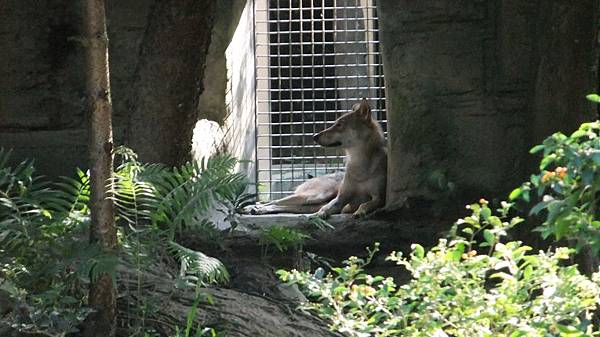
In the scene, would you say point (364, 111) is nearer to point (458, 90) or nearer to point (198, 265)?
point (458, 90)

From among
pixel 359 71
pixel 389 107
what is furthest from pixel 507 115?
pixel 359 71

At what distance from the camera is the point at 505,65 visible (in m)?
7.34

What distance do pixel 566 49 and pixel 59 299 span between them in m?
3.02

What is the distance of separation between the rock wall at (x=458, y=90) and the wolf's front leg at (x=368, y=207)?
398 millimetres

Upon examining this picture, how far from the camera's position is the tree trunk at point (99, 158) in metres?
4.22

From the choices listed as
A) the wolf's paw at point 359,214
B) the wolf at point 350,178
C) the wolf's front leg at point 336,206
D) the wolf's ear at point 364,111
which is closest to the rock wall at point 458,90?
the wolf's paw at point 359,214

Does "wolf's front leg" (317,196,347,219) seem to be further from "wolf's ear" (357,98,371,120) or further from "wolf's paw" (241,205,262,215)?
"wolf's ear" (357,98,371,120)

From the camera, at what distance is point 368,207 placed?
26.9 ft

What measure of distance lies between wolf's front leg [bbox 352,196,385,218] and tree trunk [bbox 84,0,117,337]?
386cm

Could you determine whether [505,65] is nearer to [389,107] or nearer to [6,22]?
[389,107]

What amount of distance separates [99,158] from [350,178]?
15.9 feet

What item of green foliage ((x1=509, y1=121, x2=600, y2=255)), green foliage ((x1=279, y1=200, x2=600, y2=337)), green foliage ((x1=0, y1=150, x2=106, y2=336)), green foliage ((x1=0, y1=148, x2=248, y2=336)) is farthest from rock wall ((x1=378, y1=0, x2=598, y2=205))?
green foliage ((x1=509, y1=121, x2=600, y2=255))

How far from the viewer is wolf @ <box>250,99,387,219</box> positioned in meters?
8.81

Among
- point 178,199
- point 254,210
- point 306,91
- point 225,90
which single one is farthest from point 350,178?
point 178,199
